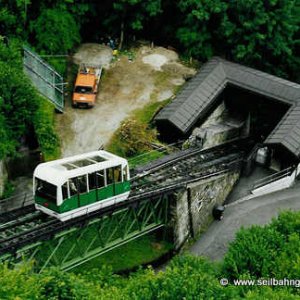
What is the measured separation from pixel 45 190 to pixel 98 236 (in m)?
5.30

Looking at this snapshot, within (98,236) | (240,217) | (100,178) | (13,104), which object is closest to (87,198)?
(100,178)

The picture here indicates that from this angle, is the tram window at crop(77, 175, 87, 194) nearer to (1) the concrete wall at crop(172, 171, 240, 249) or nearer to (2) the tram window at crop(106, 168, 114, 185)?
(2) the tram window at crop(106, 168, 114, 185)

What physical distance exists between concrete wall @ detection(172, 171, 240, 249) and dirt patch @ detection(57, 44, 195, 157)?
337 inches

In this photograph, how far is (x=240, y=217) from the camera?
48594 millimetres

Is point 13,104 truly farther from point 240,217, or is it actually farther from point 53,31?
point 240,217

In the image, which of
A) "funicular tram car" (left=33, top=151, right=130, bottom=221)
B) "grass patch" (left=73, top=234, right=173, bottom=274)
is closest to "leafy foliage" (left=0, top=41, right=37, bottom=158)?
"funicular tram car" (left=33, top=151, right=130, bottom=221)

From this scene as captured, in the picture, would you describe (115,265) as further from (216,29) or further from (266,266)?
(216,29)

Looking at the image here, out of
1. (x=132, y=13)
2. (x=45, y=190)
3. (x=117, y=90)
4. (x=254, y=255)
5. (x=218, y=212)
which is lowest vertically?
(x=218, y=212)

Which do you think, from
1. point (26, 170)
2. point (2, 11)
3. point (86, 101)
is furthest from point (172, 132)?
point (2, 11)

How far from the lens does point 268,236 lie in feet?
120

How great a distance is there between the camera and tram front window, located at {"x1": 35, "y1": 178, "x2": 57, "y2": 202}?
36000 millimetres

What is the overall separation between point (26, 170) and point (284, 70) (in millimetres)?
28497

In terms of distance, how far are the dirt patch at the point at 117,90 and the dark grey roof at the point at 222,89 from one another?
2886 millimetres

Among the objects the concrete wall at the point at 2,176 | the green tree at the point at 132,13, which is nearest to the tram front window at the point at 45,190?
the concrete wall at the point at 2,176
